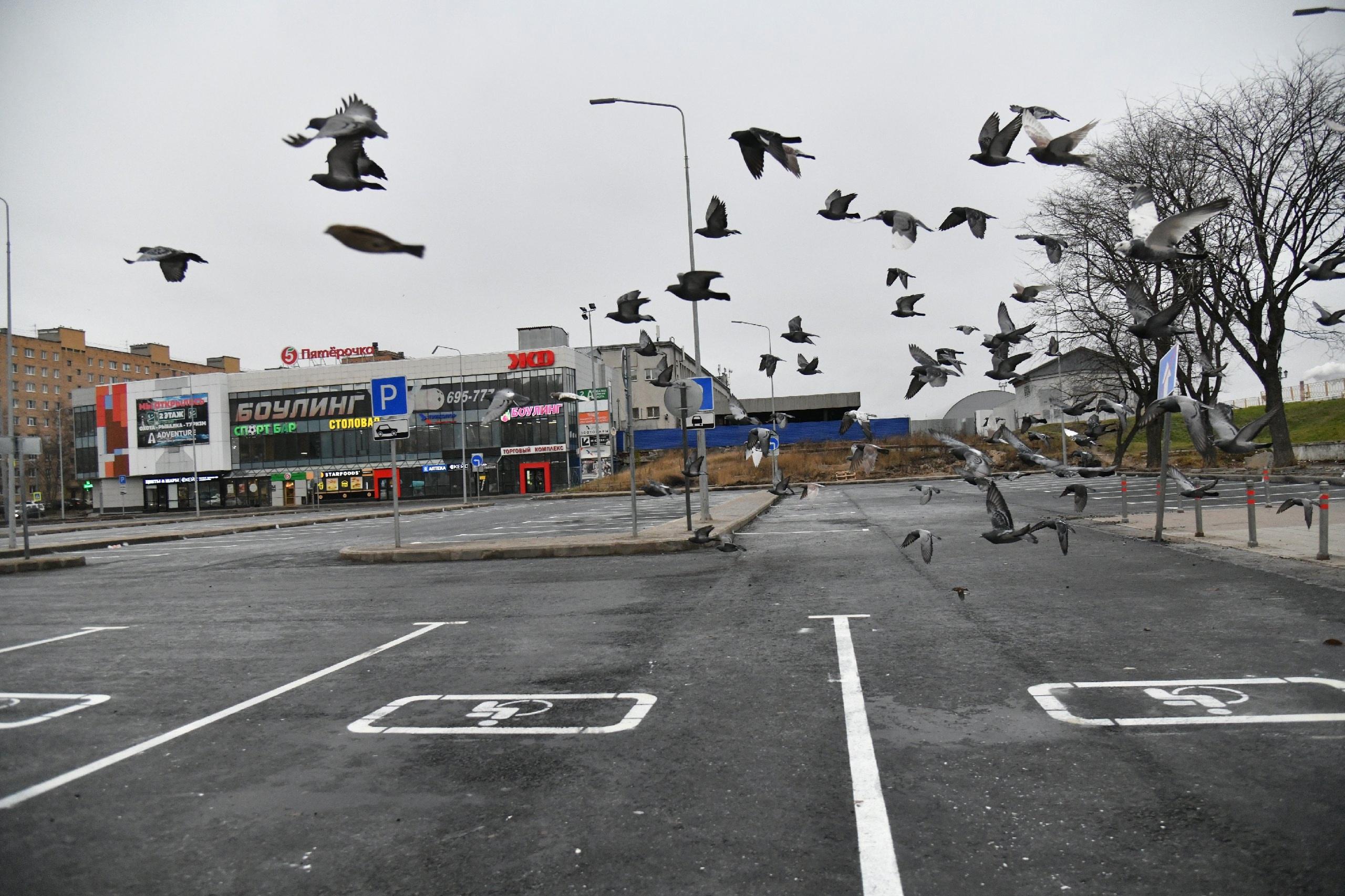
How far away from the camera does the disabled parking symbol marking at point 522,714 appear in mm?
4688

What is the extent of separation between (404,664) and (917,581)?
5877mm

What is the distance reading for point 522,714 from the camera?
5.02 meters

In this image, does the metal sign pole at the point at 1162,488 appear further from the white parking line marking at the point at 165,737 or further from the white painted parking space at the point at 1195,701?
the white parking line marking at the point at 165,737

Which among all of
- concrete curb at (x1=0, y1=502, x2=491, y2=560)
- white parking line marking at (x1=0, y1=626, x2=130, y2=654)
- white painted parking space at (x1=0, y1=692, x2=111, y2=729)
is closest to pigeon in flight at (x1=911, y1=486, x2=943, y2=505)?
white painted parking space at (x1=0, y1=692, x2=111, y2=729)

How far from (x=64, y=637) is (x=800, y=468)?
44265 millimetres

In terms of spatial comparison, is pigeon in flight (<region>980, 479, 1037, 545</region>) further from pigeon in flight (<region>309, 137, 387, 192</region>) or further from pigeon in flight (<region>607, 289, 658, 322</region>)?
pigeon in flight (<region>309, 137, 387, 192</region>)

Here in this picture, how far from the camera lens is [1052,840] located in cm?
307

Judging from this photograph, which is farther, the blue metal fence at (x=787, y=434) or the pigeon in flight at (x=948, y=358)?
the blue metal fence at (x=787, y=434)

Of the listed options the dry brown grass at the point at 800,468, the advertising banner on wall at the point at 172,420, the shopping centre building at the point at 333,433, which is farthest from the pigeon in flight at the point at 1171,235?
the advertising banner on wall at the point at 172,420

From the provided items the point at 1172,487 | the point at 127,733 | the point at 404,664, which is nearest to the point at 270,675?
the point at 404,664

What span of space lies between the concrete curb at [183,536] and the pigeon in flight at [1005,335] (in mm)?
20330

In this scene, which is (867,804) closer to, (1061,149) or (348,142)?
(348,142)

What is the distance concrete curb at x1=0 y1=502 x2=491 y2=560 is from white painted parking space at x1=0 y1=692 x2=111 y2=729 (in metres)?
16.0

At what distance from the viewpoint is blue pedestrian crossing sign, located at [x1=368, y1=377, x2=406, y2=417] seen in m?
15.5
